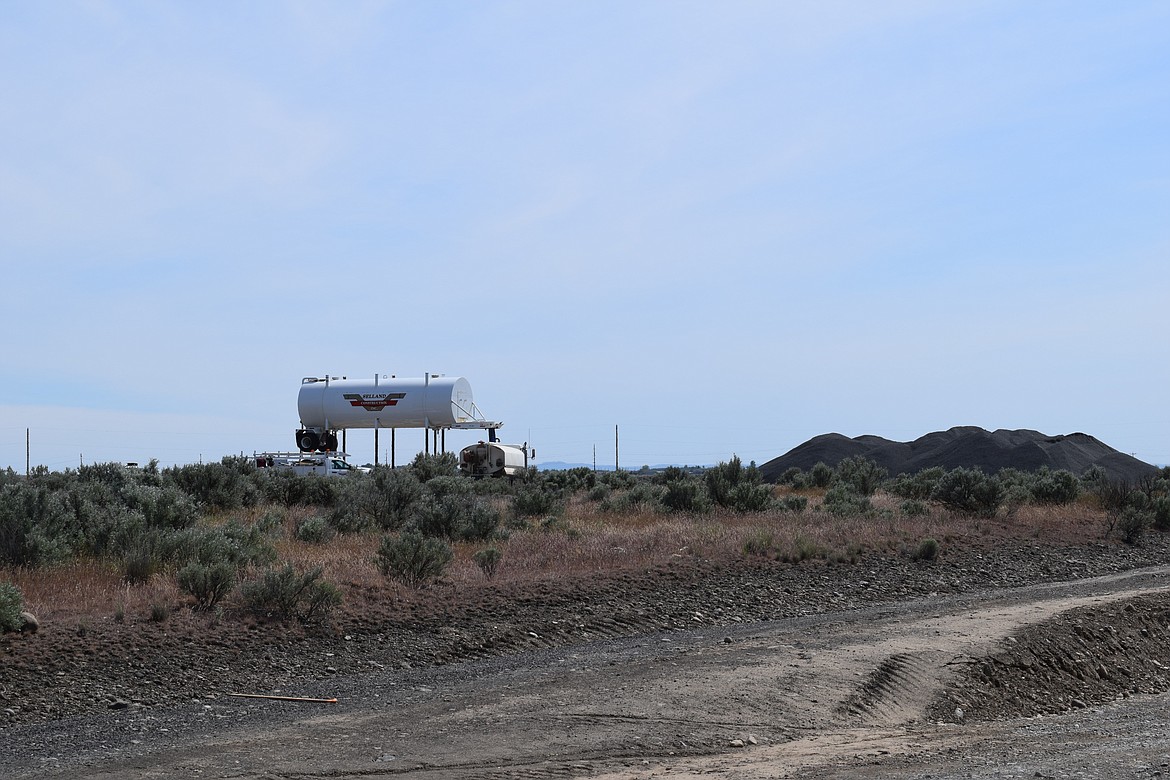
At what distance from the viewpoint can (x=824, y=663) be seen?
10047 millimetres

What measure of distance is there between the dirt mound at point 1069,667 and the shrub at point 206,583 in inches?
267

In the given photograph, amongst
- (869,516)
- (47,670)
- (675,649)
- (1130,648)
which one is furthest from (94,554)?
(869,516)

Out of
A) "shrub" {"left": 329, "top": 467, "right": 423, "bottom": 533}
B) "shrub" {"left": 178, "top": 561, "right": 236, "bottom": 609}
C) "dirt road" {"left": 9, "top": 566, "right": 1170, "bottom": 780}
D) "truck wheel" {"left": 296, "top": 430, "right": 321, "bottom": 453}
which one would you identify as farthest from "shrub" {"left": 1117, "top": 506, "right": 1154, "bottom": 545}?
"truck wheel" {"left": 296, "top": 430, "right": 321, "bottom": 453}

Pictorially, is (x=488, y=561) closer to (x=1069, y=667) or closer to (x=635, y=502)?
(x=1069, y=667)

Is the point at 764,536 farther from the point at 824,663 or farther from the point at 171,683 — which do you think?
the point at 171,683

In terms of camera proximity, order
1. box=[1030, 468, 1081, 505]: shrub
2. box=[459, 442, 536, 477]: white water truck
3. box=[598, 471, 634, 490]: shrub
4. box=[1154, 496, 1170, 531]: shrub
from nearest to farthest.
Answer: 1. box=[1154, 496, 1170, 531]: shrub
2. box=[1030, 468, 1081, 505]: shrub
3. box=[598, 471, 634, 490]: shrub
4. box=[459, 442, 536, 477]: white water truck

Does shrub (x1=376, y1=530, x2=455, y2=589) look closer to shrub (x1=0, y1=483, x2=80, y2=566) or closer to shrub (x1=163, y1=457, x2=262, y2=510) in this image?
shrub (x1=0, y1=483, x2=80, y2=566)

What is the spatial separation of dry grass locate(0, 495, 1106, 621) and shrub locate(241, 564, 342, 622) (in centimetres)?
76

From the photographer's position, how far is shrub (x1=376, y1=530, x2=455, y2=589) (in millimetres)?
13227

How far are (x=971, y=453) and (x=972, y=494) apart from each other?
127 ft

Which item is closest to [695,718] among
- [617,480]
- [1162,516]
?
[1162,516]

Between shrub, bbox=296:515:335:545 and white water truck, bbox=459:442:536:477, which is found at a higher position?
white water truck, bbox=459:442:536:477

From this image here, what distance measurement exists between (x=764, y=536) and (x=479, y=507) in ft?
15.8

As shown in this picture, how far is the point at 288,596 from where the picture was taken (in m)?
11.1
